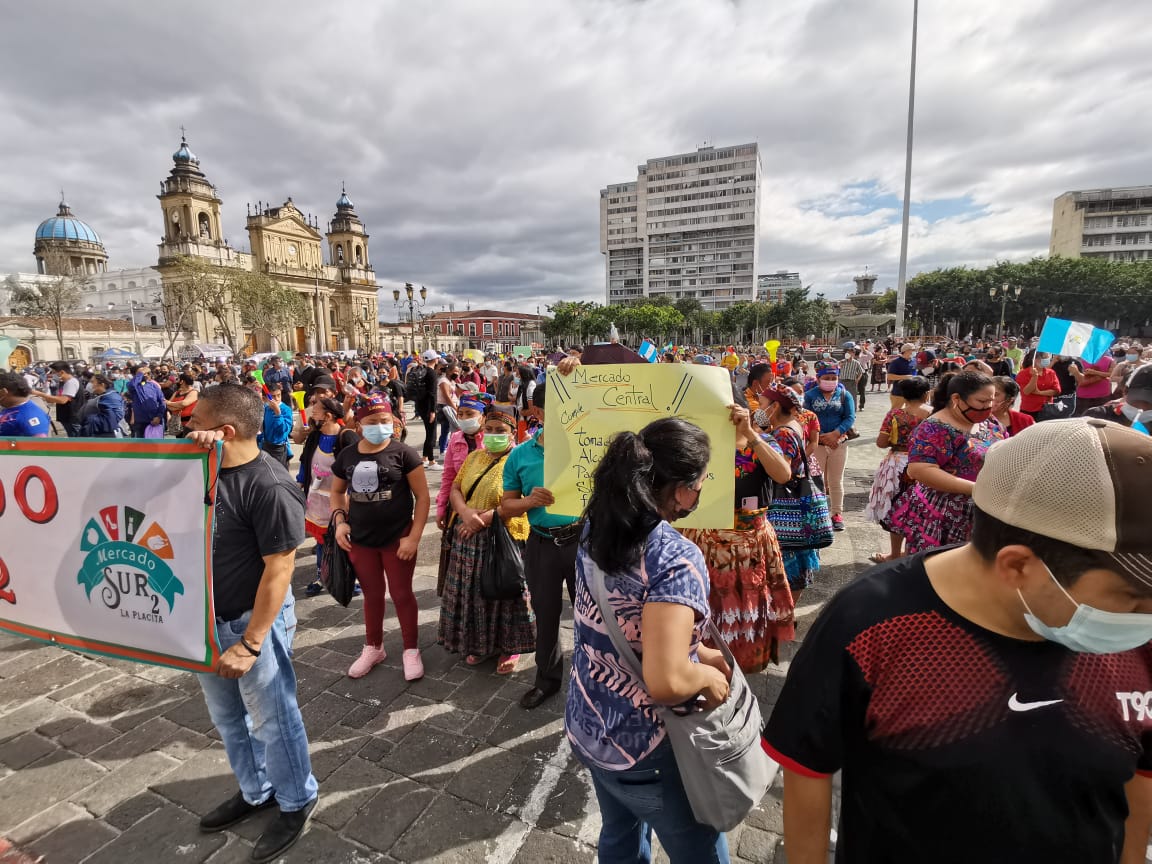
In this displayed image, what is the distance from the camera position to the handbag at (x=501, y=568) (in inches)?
137

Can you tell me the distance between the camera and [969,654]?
1065 mm

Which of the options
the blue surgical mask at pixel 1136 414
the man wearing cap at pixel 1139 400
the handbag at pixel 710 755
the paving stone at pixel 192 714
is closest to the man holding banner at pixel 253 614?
the paving stone at pixel 192 714

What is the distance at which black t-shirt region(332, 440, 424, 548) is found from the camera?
349 centimetres

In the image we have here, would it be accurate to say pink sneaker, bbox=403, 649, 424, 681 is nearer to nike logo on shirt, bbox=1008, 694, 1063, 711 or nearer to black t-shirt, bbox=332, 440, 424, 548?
black t-shirt, bbox=332, 440, 424, 548

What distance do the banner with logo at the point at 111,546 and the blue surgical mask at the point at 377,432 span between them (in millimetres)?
1305

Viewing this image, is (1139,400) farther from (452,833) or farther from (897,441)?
(452,833)

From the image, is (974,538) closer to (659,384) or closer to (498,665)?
(659,384)

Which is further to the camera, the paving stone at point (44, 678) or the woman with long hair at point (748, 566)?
the paving stone at point (44, 678)

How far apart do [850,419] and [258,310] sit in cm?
4428

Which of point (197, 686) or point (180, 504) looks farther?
point (197, 686)

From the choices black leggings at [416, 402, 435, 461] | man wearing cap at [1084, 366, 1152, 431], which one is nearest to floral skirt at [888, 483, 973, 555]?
man wearing cap at [1084, 366, 1152, 431]

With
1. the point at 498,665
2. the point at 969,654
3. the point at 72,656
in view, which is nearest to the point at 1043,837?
the point at 969,654

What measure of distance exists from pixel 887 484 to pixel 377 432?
14.2 feet

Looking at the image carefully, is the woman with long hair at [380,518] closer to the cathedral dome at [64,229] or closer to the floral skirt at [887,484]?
the floral skirt at [887,484]
